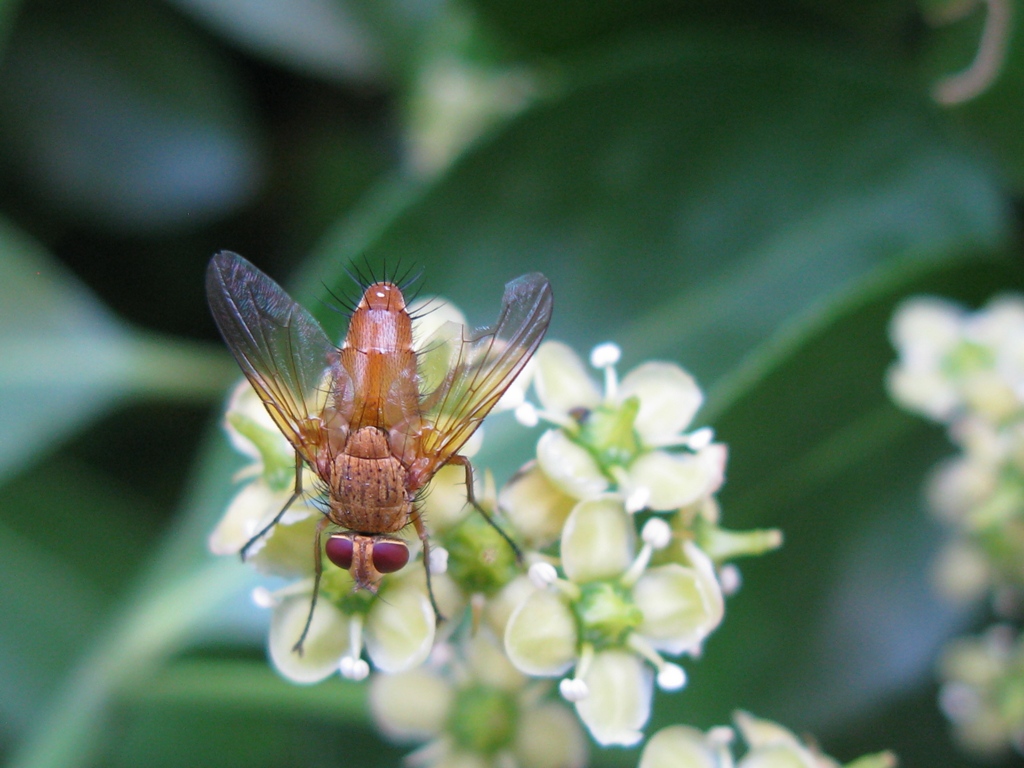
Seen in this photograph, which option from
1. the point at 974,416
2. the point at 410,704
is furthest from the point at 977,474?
the point at 410,704

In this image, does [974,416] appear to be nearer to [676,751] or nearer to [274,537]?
[676,751]

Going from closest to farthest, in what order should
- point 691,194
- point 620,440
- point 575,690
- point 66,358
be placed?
point 575,690 → point 620,440 → point 691,194 → point 66,358

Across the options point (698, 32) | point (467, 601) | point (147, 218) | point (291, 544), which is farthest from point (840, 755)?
point (147, 218)

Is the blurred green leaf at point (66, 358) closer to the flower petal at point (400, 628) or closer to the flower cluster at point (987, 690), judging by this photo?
the flower petal at point (400, 628)

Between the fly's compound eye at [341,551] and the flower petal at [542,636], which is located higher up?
the fly's compound eye at [341,551]

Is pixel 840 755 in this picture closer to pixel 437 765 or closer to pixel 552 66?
pixel 437 765

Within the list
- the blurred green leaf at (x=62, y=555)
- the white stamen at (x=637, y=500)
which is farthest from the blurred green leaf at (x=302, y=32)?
the white stamen at (x=637, y=500)

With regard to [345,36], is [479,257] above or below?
below
